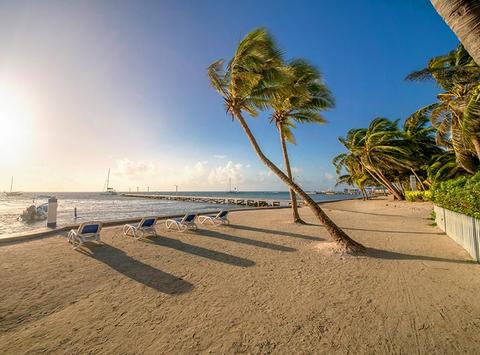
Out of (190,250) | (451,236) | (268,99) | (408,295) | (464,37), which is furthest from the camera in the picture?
(268,99)

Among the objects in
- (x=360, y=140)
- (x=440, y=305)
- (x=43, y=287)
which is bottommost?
(x=440, y=305)

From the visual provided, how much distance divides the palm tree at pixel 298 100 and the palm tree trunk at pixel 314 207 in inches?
85.2

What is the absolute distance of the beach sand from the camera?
312 cm

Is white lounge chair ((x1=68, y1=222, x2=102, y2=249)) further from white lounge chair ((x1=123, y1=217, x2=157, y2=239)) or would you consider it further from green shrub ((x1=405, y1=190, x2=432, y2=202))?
green shrub ((x1=405, y1=190, x2=432, y2=202))

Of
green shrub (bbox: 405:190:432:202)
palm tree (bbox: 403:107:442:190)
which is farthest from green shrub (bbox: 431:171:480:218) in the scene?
palm tree (bbox: 403:107:442:190)

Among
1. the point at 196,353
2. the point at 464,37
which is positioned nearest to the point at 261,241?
the point at 196,353

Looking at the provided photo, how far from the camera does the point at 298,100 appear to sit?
11.3 m

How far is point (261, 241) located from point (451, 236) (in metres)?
7.41

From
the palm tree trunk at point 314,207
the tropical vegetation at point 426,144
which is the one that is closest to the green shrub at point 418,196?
the tropical vegetation at point 426,144

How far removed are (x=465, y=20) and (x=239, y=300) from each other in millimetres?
4751

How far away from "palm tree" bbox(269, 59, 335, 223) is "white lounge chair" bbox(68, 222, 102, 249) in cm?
883

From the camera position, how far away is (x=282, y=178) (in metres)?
8.77

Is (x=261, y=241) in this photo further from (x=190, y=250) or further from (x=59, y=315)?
(x=59, y=315)

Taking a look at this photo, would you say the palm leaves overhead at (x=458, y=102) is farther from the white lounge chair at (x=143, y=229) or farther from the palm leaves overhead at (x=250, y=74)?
the white lounge chair at (x=143, y=229)
